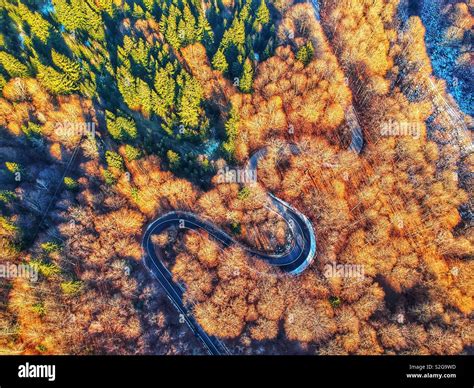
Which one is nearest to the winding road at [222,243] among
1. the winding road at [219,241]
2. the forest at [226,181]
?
the winding road at [219,241]

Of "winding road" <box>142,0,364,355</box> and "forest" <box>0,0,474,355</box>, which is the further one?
"winding road" <box>142,0,364,355</box>

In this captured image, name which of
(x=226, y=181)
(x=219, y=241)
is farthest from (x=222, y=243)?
(x=226, y=181)

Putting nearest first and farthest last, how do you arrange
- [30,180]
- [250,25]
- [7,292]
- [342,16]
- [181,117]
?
1. [7,292]
2. [30,180]
3. [181,117]
4. [250,25]
5. [342,16]

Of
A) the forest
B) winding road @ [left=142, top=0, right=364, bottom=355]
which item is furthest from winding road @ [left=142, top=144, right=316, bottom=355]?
the forest

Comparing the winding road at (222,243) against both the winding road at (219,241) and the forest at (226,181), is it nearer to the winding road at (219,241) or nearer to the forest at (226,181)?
the winding road at (219,241)

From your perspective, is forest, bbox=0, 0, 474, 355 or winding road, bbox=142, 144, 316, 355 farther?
winding road, bbox=142, 144, 316, 355

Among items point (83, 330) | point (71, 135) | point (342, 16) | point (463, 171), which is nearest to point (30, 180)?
point (71, 135)

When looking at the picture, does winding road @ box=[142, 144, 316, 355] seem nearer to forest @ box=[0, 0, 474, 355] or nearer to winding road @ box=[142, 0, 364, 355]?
winding road @ box=[142, 0, 364, 355]

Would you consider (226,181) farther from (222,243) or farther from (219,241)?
(222,243)
